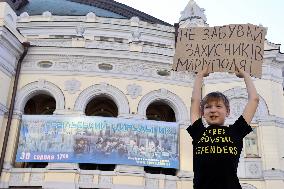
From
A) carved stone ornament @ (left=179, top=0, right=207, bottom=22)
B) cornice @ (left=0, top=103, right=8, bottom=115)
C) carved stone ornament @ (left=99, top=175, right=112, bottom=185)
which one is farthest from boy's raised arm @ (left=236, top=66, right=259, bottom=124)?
carved stone ornament @ (left=179, top=0, right=207, bottom=22)

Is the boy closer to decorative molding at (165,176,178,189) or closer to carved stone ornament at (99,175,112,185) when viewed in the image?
carved stone ornament at (99,175,112,185)

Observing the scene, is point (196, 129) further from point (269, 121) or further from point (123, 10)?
point (123, 10)

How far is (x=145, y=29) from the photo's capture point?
67.4 feet

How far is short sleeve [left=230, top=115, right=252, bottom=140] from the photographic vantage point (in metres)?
3.17

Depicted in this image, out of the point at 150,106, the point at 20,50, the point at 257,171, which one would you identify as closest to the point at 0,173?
the point at 20,50

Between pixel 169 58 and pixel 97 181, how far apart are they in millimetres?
6364

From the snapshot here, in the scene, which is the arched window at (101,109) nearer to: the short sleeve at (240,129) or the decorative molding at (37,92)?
the decorative molding at (37,92)

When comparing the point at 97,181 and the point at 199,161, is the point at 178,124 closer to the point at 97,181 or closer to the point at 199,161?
the point at 97,181

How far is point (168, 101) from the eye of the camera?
18219mm

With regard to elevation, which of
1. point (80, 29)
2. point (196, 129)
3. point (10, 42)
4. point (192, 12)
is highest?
point (192, 12)

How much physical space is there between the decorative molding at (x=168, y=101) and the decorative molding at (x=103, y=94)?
73cm

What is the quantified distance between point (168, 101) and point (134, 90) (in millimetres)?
1598

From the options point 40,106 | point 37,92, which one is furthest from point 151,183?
point 40,106

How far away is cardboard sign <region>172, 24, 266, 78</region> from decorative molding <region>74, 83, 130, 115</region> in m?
12.9
